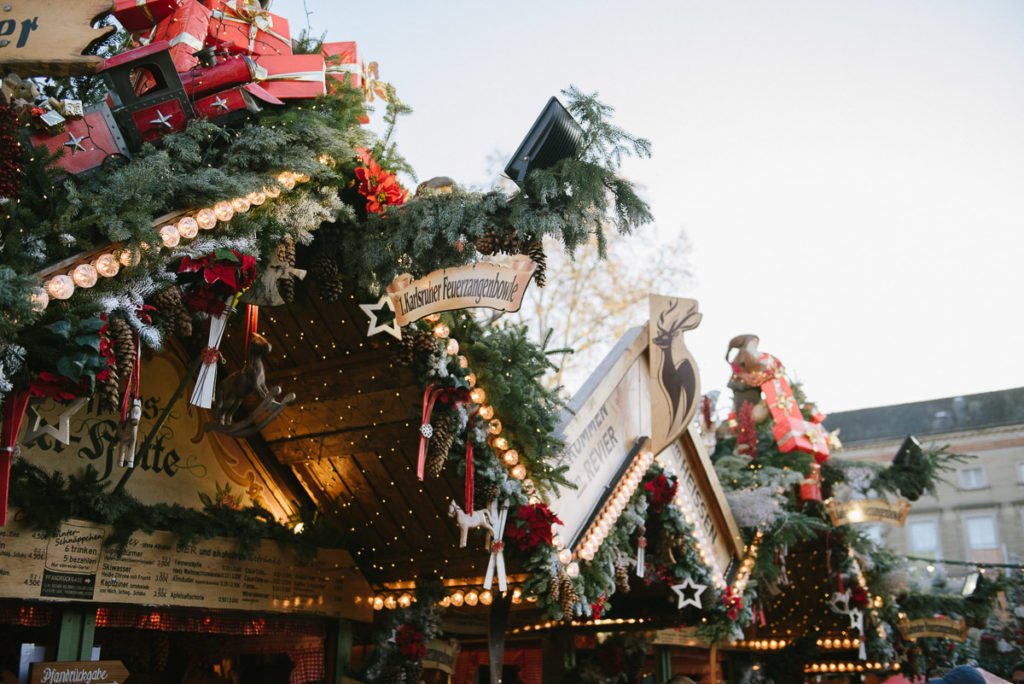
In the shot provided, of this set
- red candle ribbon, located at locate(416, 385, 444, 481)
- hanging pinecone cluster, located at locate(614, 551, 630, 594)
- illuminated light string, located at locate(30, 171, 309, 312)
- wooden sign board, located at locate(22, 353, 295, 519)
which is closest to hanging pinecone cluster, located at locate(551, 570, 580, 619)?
hanging pinecone cluster, located at locate(614, 551, 630, 594)

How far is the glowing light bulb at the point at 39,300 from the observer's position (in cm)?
483

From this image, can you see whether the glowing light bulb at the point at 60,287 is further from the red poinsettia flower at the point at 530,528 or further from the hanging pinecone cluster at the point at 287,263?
the red poinsettia flower at the point at 530,528

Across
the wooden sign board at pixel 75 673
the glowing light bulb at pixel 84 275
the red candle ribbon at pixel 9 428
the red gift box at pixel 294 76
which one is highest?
the red gift box at pixel 294 76

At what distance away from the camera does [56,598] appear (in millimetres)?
7270

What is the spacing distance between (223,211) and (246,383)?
2.18 meters

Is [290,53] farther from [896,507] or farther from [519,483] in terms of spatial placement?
[896,507]

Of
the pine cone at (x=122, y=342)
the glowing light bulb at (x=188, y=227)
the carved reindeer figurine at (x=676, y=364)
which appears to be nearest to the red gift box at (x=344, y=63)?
the glowing light bulb at (x=188, y=227)

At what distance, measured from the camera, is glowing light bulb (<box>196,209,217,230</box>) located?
18.9 feet

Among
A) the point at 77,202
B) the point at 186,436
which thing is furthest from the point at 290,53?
the point at 186,436

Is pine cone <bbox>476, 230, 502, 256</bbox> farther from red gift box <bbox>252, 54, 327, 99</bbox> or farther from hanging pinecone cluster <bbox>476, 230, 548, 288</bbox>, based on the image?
red gift box <bbox>252, 54, 327, 99</bbox>

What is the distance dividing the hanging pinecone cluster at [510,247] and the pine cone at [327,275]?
1288 mm

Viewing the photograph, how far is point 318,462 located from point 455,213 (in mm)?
3725

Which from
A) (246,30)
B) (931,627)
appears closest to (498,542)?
(246,30)

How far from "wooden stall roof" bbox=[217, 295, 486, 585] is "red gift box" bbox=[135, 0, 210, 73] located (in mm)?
2135
